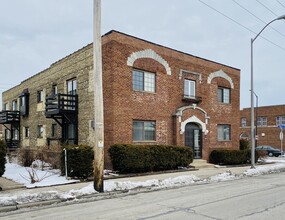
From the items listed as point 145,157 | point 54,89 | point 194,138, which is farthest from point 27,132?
point 145,157

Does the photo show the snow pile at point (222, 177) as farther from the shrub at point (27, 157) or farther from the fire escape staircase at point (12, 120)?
the fire escape staircase at point (12, 120)

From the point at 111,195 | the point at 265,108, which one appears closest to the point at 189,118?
the point at 111,195

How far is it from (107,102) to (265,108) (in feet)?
133

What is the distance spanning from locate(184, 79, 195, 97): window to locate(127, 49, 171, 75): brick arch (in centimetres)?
201

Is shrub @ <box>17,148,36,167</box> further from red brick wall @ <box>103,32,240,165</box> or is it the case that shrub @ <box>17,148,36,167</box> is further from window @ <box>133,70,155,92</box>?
window @ <box>133,70,155,92</box>

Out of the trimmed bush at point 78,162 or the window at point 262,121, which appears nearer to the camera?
the trimmed bush at point 78,162

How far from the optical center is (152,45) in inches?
797

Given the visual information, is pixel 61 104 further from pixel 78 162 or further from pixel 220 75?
pixel 220 75

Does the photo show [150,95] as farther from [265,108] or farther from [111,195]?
[265,108]

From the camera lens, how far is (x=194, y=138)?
898 inches

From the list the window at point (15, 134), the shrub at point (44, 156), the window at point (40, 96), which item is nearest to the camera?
the shrub at point (44, 156)

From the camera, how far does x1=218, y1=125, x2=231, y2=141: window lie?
25281 mm

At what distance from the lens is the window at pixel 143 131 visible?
63.2 feet

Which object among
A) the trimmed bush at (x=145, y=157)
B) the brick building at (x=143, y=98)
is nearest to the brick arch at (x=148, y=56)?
the brick building at (x=143, y=98)
